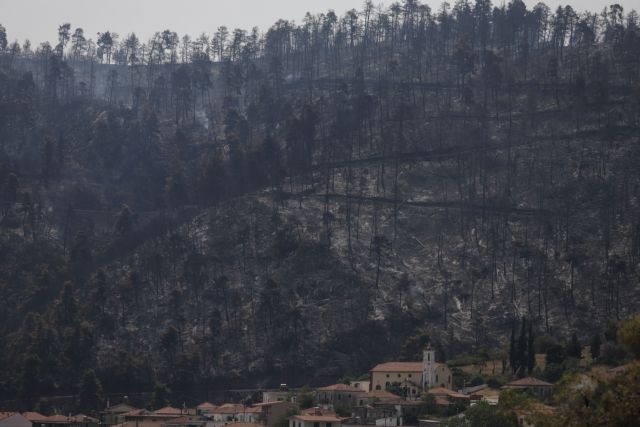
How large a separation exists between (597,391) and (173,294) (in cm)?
10644

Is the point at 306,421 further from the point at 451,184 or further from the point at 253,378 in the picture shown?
the point at 451,184

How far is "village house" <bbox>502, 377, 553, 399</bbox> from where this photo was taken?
12688cm

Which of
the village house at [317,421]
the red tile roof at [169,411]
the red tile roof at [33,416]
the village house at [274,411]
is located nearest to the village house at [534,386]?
the village house at [317,421]

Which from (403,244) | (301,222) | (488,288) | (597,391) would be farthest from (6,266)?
(597,391)

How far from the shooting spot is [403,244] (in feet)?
580

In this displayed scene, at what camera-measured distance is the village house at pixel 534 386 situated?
4995 inches

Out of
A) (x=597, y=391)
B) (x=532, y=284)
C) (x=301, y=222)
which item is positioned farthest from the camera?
(x=301, y=222)

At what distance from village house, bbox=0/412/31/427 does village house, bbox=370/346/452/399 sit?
36.8 meters

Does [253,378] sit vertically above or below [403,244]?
below

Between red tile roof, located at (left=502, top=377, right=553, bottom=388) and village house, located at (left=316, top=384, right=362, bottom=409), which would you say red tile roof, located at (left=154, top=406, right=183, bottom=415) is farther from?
red tile roof, located at (left=502, top=377, right=553, bottom=388)

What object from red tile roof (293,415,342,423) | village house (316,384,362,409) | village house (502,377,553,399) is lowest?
red tile roof (293,415,342,423)

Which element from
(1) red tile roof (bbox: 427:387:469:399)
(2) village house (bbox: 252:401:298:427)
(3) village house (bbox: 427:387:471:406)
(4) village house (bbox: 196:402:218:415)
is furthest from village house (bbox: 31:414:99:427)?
(3) village house (bbox: 427:387:471:406)

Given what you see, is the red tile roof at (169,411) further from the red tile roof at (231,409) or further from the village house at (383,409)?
the village house at (383,409)

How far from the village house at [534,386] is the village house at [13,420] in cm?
4779
